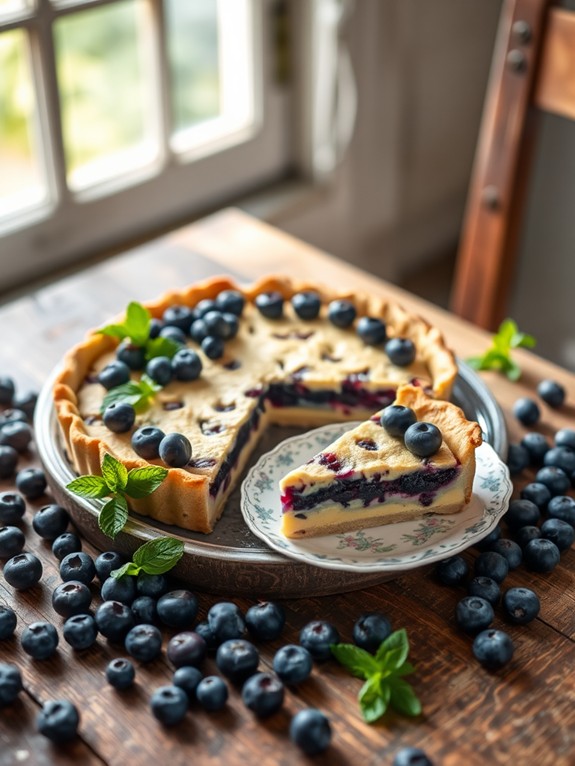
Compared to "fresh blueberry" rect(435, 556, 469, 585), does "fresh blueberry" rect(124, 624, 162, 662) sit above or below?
above

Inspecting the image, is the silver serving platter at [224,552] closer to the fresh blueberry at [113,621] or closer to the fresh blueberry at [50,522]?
the fresh blueberry at [50,522]

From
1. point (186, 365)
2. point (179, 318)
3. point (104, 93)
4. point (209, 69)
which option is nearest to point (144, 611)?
point (186, 365)

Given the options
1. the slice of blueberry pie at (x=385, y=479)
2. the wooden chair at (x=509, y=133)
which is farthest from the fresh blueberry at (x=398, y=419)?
the wooden chair at (x=509, y=133)

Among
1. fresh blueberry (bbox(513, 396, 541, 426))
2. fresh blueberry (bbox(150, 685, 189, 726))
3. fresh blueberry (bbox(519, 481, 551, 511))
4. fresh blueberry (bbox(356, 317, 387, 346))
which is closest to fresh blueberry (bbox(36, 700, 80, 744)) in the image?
fresh blueberry (bbox(150, 685, 189, 726))

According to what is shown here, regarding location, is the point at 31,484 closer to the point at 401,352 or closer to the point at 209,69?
the point at 401,352

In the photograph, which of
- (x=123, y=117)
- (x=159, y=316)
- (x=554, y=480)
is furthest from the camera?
(x=123, y=117)

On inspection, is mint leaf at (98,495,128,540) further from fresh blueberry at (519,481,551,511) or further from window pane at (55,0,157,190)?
window pane at (55,0,157,190)
